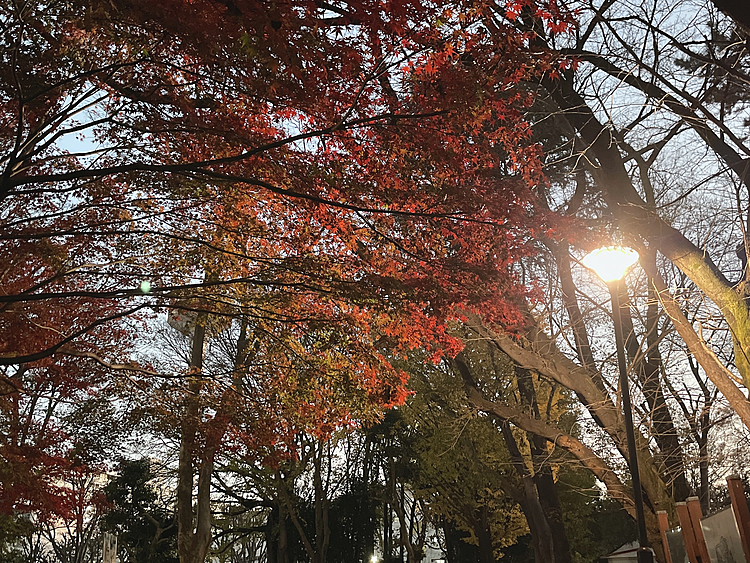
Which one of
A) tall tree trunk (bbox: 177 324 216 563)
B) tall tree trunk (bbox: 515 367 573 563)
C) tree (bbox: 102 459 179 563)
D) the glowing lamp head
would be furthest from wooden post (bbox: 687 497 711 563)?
tree (bbox: 102 459 179 563)

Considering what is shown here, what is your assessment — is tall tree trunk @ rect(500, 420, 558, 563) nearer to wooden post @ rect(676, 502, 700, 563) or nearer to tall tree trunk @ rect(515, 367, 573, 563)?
tall tree trunk @ rect(515, 367, 573, 563)

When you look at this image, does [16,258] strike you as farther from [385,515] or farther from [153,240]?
[385,515]

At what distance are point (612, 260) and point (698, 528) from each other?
2.97 meters

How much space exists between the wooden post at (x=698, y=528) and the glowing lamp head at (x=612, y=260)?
8.38 ft

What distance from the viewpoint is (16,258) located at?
8.91m

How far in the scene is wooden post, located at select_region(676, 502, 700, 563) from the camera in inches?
239

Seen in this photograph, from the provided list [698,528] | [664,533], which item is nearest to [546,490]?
[664,533]

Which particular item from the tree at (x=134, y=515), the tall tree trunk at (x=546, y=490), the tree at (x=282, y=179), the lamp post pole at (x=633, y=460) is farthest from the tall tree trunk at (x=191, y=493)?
the tree at (x=134, y=515)

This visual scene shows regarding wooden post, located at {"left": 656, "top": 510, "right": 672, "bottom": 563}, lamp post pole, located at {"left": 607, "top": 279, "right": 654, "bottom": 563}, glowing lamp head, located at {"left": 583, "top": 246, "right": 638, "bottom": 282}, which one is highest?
glowing lamp head, located at {"left": 583, "top": 246, "right": 638, "bottom": 282}

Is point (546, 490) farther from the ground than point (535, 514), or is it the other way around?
point (546, 490)

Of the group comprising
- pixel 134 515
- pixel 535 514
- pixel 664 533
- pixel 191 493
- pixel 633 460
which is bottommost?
pixel 664 533

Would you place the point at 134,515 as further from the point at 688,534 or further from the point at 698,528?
the point at 698,528

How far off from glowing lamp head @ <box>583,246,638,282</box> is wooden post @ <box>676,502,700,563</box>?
2600 millimetres

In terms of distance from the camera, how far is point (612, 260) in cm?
645
